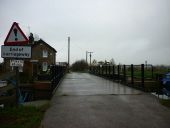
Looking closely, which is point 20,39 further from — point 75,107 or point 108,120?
point 108,120

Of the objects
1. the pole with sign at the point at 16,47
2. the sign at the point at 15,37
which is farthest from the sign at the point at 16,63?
the sign at the point at 15,37

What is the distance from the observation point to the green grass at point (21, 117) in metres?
5.43

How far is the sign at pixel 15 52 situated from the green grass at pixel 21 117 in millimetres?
1571

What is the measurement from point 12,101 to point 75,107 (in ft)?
9.78

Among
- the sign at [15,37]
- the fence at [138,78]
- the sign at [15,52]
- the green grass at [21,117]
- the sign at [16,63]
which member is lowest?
the green grass at [21,117]

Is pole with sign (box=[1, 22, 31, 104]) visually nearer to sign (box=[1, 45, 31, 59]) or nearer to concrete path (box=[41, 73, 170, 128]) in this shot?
sign (box=[1, 45, 31, 59])

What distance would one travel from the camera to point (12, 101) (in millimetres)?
9117

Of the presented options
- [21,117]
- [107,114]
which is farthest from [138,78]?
[21,117]

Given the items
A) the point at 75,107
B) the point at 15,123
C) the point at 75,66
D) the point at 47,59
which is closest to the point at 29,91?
the point at 75,107

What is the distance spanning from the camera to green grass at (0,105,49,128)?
5431 millimetres

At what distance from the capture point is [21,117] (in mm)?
6164

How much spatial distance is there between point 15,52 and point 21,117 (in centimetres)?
191

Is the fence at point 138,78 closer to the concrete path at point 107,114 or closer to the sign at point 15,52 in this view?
the concrete path at point 107,114

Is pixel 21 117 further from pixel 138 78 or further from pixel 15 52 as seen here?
pixel 138 78
